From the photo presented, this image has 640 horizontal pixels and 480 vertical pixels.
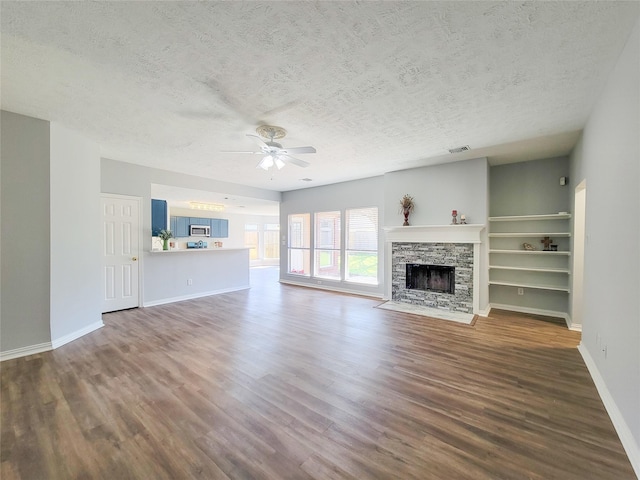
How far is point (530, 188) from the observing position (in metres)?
4.79

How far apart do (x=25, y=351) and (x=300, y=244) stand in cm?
571

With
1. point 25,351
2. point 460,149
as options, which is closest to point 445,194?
point 460,149

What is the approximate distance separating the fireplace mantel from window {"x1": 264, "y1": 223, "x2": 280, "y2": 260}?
27.4 feet

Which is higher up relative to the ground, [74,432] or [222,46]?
[222,46]

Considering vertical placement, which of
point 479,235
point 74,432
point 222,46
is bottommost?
point 74,432

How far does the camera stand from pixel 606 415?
198cm

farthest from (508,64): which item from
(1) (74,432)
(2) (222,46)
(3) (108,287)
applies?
(3) (108,287)

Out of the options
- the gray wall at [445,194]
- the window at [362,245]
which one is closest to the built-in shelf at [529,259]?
the gray wall at [445,194]

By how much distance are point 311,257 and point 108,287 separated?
4.51 metres

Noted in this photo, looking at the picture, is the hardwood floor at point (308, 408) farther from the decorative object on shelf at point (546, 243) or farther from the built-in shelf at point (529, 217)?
the built-in shelf at point (529, 217)

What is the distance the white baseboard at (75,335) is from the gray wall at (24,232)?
98 millimetres

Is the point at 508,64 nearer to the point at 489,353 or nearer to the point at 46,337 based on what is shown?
the point at 489,353

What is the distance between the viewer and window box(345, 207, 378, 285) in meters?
6.26

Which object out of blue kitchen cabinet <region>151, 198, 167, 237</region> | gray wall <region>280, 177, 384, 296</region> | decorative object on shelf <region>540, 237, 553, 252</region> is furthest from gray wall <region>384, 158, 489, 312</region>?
blue kitchen cabinet <region>151, 198, 167, 237</region>
